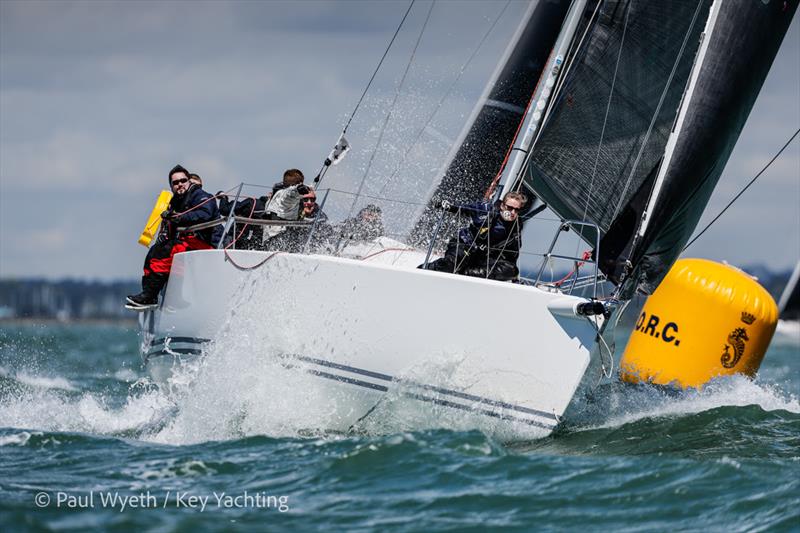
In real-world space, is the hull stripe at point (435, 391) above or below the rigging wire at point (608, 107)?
below

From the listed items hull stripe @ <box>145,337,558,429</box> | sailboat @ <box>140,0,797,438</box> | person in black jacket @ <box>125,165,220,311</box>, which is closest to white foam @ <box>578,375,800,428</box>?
sailboat @ <box>140,0,797,438</box>

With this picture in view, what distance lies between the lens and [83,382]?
46.6 feet

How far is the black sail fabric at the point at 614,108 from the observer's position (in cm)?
791

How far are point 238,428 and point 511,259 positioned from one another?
2.05 metres

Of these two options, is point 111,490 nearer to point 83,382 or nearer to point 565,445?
point 565,445

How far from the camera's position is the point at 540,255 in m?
7.02

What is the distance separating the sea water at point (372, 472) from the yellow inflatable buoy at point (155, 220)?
76.5 inches

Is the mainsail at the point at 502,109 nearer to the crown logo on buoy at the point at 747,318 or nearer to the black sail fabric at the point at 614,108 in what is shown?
the black sail fabric at the point at 614,108

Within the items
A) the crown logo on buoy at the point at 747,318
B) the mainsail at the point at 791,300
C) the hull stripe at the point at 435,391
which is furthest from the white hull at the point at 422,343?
the mainsail at the point at 791,300

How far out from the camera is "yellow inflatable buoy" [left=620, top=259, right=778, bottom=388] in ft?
29.6

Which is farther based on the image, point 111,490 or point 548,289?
point 548,289

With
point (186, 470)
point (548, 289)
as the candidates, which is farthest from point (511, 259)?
point (186, 470)

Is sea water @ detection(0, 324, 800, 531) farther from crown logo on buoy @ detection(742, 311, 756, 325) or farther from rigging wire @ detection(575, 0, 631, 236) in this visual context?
rigging wire @ detection(575, 0, 631, 236)

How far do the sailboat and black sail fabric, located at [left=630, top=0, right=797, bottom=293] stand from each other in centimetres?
1
